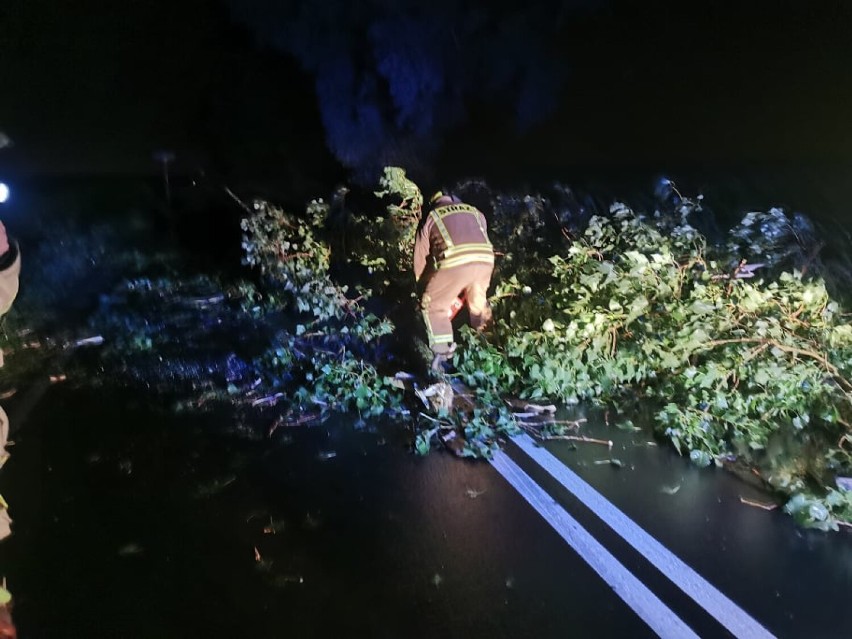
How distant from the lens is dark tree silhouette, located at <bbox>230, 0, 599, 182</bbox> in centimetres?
799

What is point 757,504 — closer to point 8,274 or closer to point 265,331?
point 8,274

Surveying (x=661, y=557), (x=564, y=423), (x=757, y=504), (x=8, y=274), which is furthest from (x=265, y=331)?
(x=757, y=504)

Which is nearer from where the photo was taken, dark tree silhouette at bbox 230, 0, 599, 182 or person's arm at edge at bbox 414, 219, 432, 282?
person's arm at edge at bbox 414, 219, 432, 282

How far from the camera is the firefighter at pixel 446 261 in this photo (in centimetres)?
530

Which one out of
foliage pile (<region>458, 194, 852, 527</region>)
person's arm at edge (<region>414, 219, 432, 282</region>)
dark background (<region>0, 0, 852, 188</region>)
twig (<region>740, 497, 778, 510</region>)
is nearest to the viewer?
twig (<region>740, 497, 778, 510</region>)

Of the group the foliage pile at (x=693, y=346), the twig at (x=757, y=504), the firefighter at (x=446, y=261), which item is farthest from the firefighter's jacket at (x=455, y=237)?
the twig at (x=757, y=504)

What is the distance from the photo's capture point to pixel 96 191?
11.3m

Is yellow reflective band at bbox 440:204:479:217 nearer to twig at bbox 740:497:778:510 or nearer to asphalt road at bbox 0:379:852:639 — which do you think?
asphalt road at bbox 0:379:852:639

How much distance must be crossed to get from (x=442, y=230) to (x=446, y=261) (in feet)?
0.86

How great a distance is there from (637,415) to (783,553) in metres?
1.84

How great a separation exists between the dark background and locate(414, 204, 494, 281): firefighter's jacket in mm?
1327

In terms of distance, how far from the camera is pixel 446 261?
5.30m

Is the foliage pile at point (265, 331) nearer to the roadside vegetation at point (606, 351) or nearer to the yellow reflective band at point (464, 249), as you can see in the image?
the roadside vegetation at point (606, 351)

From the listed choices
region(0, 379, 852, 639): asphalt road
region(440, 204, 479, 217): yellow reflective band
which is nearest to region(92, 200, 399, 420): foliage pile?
region(0, 379, 852, 639): asphalt road
